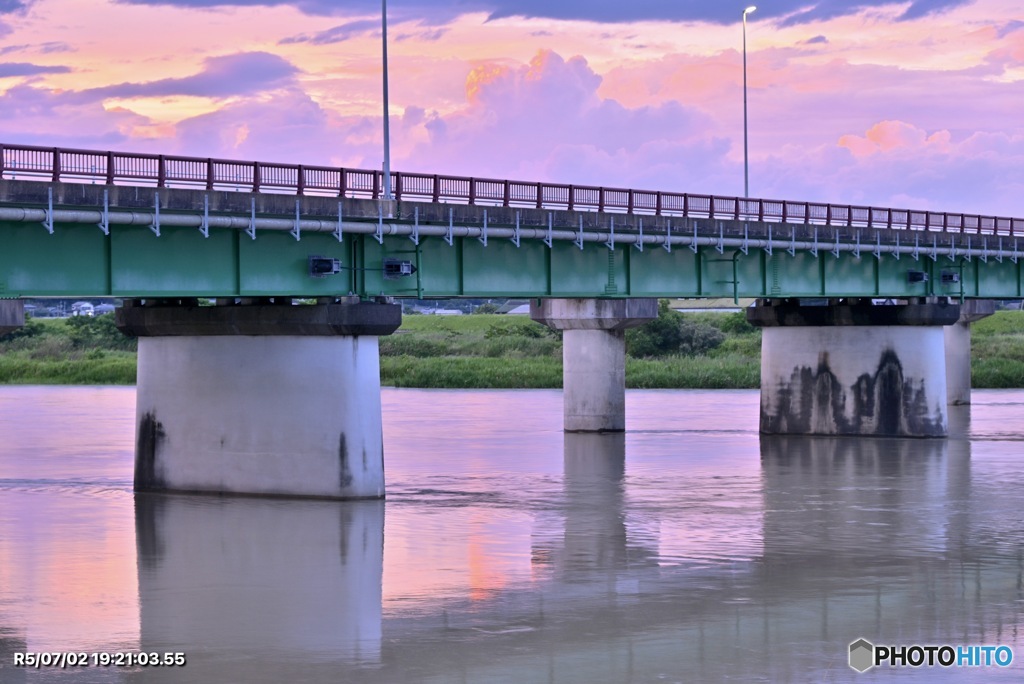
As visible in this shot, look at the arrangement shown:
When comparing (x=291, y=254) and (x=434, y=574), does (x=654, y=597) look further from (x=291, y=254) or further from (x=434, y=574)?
(x=291, y=254)

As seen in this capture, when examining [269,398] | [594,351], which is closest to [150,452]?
[269,398]

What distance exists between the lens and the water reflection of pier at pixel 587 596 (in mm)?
23500

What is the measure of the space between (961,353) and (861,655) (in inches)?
2495

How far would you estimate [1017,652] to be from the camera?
78.0 ft

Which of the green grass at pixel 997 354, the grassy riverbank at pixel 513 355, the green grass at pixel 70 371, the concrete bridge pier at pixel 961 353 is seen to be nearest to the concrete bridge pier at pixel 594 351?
the concrete bridge pier at pixel 961 353

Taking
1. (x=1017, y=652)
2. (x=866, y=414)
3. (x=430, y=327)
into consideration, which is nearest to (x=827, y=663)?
(x=1017, y=652)

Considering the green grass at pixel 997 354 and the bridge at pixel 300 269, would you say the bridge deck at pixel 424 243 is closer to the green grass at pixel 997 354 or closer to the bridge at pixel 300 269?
the bridge at pixel 300 269

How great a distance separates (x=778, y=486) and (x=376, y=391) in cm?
1184

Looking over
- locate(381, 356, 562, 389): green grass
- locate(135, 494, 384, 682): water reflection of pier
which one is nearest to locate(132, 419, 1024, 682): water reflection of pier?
locate(135, 494, 384, 682): water reflection of pier

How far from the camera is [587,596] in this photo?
28406mm

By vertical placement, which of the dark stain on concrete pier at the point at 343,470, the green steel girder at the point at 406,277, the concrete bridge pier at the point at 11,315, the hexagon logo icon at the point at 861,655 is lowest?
the hexagon logo icon at the point at 861,655

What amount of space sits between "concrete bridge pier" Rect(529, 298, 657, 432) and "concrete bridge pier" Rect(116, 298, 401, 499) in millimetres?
19704

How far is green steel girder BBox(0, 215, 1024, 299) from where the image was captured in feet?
120

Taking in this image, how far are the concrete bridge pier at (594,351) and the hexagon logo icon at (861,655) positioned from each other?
36137 millimetres
